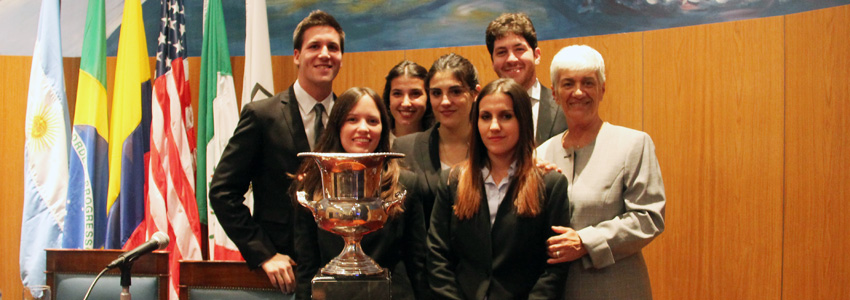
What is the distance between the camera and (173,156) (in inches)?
171

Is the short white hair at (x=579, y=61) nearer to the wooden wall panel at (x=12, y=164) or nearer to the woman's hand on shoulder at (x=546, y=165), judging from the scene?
the woman's hand on shoulder at (x=546, y=165)

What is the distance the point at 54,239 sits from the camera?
4.30m

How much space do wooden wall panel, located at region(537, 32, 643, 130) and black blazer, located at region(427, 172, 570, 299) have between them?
2.16m

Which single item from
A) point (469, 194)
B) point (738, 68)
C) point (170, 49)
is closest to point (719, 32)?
point (738, 68)

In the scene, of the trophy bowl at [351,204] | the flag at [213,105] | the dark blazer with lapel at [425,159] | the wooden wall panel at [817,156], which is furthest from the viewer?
the flag at [213,105]

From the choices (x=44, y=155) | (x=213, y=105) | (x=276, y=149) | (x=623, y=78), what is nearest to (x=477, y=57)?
(x=623, y=78)

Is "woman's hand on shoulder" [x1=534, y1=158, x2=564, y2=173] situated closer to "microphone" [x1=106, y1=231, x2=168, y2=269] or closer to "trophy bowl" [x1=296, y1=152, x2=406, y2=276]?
"trophy bowl" [x1=296, y1=152, x2=406, y2=276]

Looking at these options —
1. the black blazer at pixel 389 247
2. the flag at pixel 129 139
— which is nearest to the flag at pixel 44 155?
the flag at pixel 129 139

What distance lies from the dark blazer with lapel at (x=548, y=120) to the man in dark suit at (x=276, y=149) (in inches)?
34.2

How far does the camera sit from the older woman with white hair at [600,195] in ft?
6.77

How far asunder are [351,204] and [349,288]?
0.20 meters

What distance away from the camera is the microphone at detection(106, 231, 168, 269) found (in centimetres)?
186

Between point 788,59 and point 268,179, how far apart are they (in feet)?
9.19

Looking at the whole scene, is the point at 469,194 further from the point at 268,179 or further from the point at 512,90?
the point at 268,179
